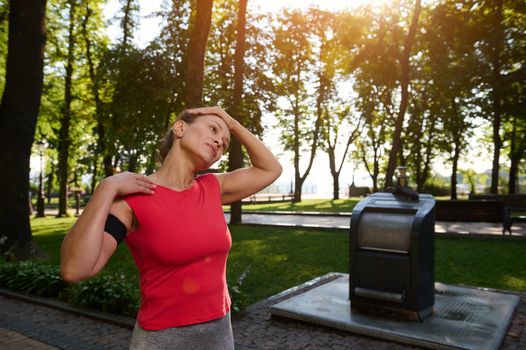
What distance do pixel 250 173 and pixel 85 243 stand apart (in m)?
0.98

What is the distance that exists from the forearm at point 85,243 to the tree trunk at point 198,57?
19.1 ft

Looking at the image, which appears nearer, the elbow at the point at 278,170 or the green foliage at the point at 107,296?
the elbow at the point at 278,170

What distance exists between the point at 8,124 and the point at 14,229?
267 centimetres

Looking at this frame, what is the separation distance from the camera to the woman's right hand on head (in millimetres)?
1451

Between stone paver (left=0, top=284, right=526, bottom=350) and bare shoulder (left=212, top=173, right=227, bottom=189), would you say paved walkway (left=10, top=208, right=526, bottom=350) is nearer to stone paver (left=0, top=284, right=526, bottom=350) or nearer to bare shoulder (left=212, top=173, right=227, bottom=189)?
stone paver (left=0, top=284, right=526, bottom=350)

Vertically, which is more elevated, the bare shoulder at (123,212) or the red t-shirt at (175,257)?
the bare shoulder at (123,212)

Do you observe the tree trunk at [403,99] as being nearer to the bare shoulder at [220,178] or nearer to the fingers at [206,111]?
the bare shoulder at [220,178]

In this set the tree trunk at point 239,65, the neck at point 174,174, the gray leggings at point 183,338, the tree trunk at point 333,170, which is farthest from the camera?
the tree trunk at point 333,170

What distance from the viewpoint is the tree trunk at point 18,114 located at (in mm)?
9789

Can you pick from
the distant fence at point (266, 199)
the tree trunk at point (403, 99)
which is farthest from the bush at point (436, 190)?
the tree trunk at point (403, 99)

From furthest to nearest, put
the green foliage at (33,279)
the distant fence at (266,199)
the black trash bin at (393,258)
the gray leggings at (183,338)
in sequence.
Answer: the distant fence at (266,199) → the green foliage at (33,279) → the black trash bin at (393,258) → the gray leggings at (183,338)

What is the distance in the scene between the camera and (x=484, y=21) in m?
20.0

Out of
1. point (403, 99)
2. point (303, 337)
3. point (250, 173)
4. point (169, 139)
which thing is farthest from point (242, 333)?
point (403, 99)

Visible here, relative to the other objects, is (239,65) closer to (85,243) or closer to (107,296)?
(107,296)
